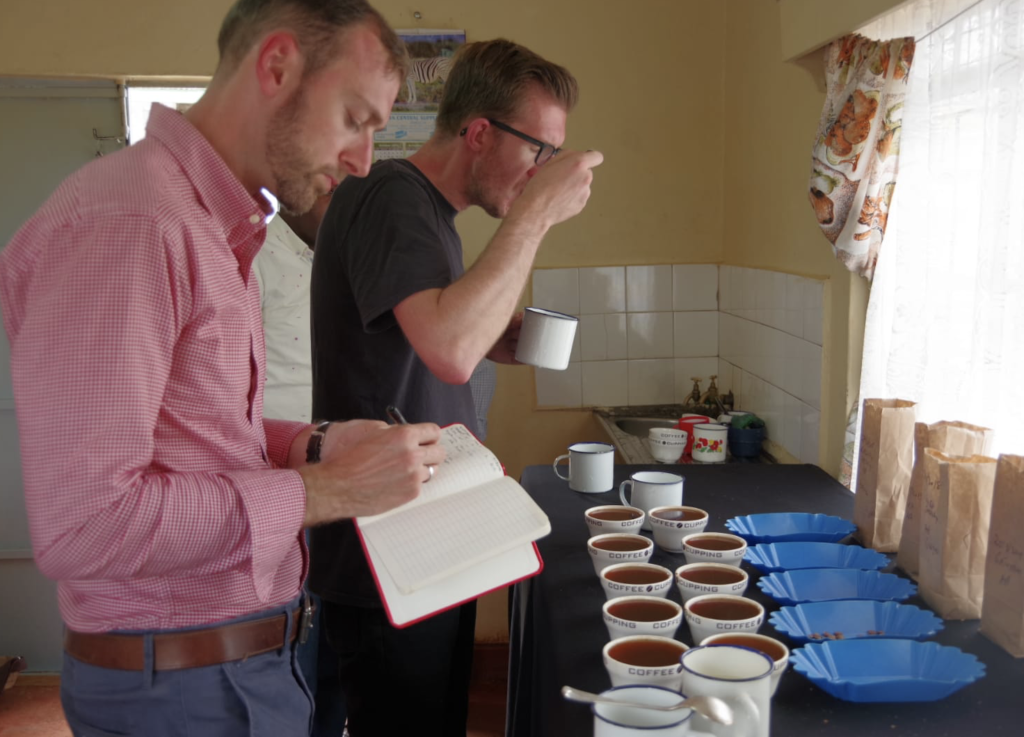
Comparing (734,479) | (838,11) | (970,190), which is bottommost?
(734,479)

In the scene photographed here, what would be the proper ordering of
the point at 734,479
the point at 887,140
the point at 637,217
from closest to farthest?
the point at 887,140 → the point at 734,479 → the point at 637,217

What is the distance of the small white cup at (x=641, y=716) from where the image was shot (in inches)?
30.7

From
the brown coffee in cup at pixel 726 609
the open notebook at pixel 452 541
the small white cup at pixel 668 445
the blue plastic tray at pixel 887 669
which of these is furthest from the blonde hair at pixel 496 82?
the small white cup at pixel 668 445

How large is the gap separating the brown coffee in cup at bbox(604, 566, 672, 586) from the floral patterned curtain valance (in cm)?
91

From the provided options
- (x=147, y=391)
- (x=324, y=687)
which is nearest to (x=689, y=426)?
(x=324, y=687)

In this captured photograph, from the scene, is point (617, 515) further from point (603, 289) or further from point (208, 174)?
point (603, 289)

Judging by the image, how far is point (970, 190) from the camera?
1547 millimetres

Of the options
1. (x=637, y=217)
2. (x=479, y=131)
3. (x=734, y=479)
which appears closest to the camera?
(x=479, y=131)

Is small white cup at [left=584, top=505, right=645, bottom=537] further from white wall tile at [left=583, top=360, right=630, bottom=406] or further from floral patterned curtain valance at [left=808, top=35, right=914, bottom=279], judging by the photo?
white wall tile at [left=583, top=360, right=630, bottom=406]

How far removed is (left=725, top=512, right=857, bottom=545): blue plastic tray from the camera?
1.49m

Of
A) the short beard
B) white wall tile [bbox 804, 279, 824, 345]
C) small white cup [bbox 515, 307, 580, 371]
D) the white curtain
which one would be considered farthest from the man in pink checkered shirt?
white wall tile [bbox 804, 279, 824, 345]

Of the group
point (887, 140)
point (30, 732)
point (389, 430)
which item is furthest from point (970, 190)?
point (30, 732)

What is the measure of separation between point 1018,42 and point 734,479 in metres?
1.00

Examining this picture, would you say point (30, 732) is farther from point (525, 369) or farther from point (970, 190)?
point (970, 190)
